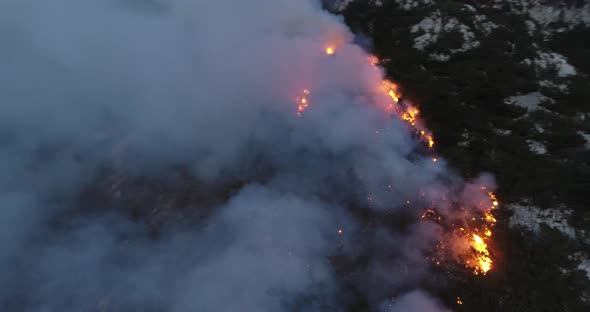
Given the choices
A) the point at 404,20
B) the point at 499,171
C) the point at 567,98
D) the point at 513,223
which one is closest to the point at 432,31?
the point at 404,20

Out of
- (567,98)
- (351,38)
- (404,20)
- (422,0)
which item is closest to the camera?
(567,98)

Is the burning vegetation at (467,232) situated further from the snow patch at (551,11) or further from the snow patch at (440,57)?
the snow patch at (551,11)

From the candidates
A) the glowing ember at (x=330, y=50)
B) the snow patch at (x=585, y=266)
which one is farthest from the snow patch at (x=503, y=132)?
the glowing ember at (x=330, y=50)

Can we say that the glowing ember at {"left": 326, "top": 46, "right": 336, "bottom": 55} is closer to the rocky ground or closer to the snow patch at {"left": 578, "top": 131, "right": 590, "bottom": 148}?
the rocky ground

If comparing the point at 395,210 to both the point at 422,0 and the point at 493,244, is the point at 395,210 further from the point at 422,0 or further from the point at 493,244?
the point at 422,0

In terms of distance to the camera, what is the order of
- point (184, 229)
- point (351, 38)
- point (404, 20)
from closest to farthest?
1. point (184, 229)
2. point (351, 38)
3. point (404, 20)

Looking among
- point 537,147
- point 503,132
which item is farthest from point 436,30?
point 537,147
